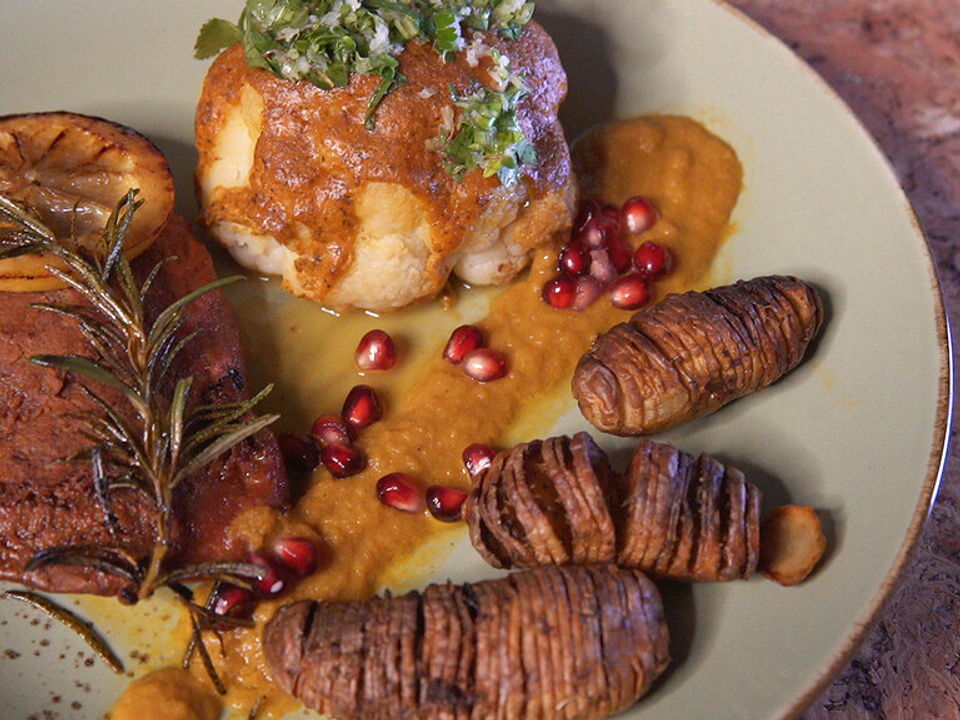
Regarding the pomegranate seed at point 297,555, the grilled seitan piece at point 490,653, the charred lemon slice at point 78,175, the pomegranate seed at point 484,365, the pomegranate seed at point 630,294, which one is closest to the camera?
the grilled seitan piece at point 490,653

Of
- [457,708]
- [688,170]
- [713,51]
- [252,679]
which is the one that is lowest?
[252,679]

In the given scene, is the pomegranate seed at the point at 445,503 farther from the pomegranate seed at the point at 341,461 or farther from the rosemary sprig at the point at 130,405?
the rosemary sprig at the point at 130,405

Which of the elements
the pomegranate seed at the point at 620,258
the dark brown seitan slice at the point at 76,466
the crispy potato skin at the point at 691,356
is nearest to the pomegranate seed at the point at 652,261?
the pomegranate seed at the point at 620,258

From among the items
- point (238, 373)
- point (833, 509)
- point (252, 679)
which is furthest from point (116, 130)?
point (833, 509)

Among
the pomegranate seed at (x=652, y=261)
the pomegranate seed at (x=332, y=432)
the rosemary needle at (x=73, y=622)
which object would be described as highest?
the pomegranate seed at (x=652, y=261)

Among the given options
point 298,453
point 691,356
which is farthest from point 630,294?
point 298,453

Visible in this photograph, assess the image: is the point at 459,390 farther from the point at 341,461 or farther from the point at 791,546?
the point at 791,546

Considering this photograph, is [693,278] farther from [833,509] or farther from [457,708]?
[457,708]
